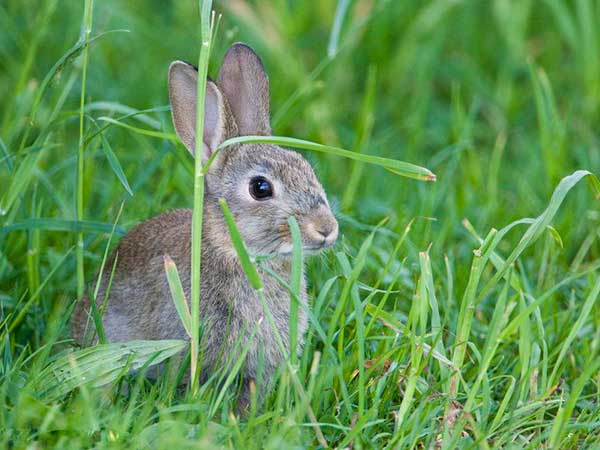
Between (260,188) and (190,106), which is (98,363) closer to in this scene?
(260,188)

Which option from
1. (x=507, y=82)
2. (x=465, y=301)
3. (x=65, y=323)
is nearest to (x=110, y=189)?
(x=65, y=323)

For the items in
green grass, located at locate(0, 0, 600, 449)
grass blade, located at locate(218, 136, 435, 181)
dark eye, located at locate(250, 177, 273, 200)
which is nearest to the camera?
grass blade, located at locate(218, 136, 435, 181)

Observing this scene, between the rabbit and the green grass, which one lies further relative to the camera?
the rabbit

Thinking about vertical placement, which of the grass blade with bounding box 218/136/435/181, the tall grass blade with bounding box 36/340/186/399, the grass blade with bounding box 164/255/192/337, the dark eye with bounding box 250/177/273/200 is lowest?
the tall grass blade with bounding box 36/340/186/399

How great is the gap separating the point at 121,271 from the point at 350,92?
110 inches

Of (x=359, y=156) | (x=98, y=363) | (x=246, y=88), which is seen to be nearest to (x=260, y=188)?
(x=246, y=88)

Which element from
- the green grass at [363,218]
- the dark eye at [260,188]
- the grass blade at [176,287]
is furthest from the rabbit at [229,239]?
the grass blade at [176,287]

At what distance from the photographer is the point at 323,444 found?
331 cm

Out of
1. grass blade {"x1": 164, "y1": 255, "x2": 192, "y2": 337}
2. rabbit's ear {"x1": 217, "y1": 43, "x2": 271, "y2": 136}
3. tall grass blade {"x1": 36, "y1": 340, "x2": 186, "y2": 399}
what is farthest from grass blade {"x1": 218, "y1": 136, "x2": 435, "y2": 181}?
rabbit's ear {"x1": 217, "y1": 43, "x2": 271, "y2": 136}

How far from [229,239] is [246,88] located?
0.65 meters

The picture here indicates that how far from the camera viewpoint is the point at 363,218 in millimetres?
4957

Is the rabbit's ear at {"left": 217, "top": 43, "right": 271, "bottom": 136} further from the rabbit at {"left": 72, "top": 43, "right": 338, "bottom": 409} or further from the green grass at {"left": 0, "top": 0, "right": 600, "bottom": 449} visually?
the green grass at {"left": 0, "top": 0, "right": 600, "bottom": 449}

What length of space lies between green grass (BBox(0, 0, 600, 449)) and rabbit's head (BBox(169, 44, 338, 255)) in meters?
0.14

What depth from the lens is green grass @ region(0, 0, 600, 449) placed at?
135 inches
